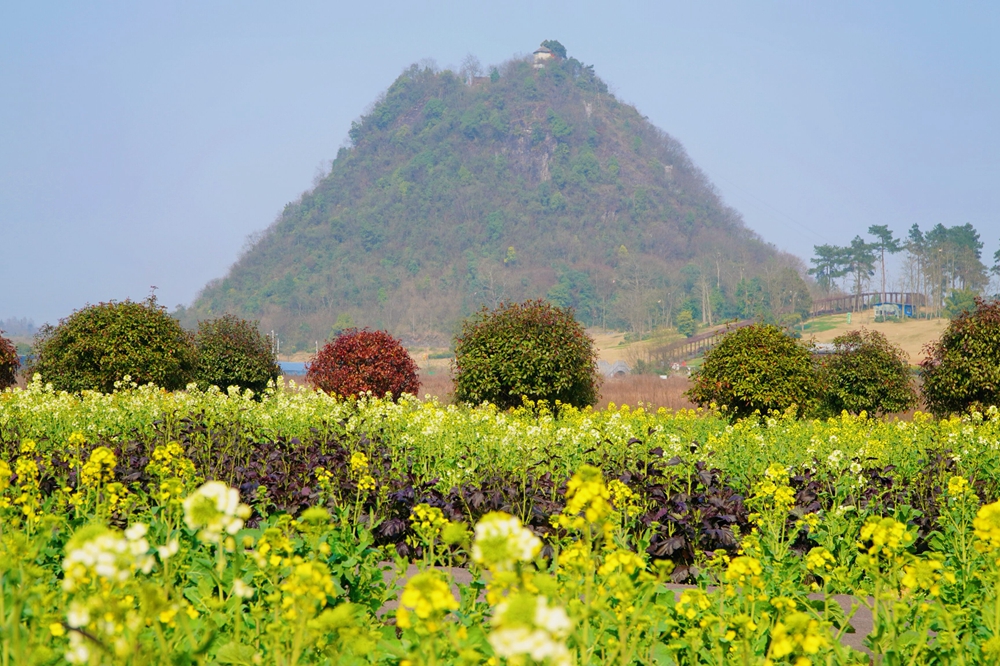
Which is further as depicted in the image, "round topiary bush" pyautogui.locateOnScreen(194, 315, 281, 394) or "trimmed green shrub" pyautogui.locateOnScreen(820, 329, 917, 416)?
"round topiary bush" pyautogui.locateOnScreen(194, 315, 281, 394)

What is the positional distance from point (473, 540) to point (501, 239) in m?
153

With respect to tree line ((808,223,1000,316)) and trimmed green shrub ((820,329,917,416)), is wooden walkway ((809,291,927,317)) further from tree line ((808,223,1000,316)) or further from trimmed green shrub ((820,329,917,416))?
trimmed green shrub ((820,329,917,416))

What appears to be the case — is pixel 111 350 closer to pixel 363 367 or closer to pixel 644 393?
pixel 363 367

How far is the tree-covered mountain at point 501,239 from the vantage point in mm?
119625

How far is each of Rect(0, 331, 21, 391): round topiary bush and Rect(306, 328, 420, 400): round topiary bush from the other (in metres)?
5.94

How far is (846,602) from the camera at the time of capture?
426 centimetres

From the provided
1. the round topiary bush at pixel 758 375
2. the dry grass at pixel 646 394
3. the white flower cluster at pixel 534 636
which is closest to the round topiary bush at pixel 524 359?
the round topiary bush at pixel 758 375

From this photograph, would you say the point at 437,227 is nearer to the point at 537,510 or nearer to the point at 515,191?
the point at 515,191

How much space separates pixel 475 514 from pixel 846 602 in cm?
242

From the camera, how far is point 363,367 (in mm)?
18734

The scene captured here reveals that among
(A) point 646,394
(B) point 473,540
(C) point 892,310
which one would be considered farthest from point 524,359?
(C) point 892,310

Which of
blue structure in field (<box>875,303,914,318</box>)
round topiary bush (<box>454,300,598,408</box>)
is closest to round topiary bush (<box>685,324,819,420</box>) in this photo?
round topiary bush (<box>454,300,598,408</box>)

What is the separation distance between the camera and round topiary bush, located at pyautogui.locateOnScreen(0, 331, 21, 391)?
56.6ft

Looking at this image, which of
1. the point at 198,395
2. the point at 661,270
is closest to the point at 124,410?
the point at 198,395
